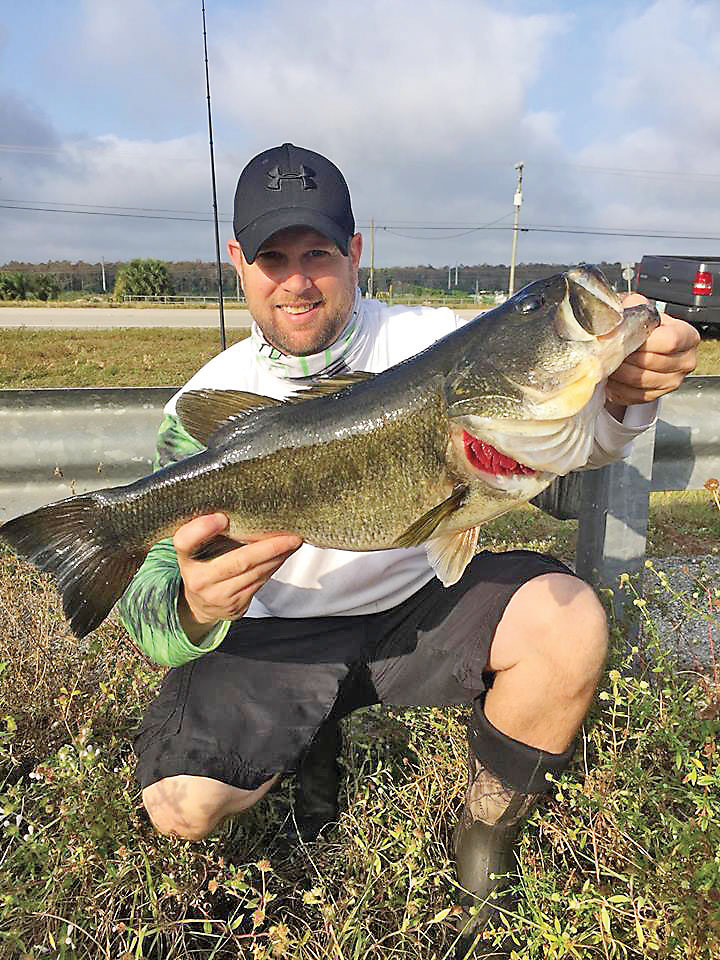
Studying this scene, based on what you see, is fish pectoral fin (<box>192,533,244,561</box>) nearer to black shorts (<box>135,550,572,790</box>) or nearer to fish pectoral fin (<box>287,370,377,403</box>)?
fish pectoral fin (<box>287,370,377,403</box>)

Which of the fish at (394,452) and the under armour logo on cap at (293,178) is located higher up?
the under armour logo on cap at (293,178)

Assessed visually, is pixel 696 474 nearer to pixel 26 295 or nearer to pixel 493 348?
pixel 493 348

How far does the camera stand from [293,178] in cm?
316

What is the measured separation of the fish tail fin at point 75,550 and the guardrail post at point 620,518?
2.25 metres

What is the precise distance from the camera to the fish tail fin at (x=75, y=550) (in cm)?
248

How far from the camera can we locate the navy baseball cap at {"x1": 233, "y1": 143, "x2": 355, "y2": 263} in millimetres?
3100

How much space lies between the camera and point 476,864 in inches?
106

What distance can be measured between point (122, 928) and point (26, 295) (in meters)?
56.3

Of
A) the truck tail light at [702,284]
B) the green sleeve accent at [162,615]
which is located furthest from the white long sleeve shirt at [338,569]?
the truck tail light at [702,284]

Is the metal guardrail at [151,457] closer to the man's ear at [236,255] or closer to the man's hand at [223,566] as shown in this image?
the man's ear at [236,255]

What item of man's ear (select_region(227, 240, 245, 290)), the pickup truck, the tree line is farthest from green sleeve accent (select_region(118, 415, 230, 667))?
the tree line

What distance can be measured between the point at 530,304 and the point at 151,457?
7.72 feet

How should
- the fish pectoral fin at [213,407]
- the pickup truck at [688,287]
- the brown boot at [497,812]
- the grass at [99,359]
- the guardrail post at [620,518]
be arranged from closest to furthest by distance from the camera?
the fish pectoral fin at [213,407] → the brown boot at [497,812] → the guardrail post at [620,518] → the grass at [99,359] → the pickup truck at [688,287]

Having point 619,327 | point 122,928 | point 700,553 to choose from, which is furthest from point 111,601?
point 700,553
